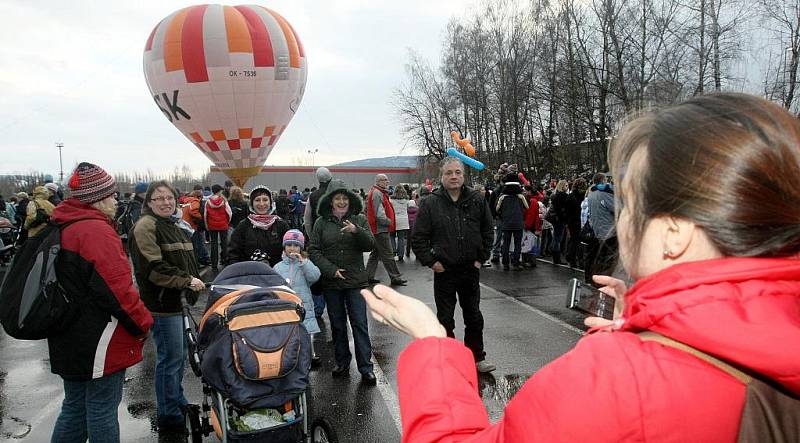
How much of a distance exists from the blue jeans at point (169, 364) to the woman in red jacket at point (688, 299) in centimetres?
381

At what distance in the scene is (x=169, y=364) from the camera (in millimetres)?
4238

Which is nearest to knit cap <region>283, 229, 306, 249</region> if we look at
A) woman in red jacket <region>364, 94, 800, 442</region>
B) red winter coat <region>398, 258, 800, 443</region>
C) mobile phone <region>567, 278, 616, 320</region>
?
mobile phone <region>567, 278, 616, 320</region>

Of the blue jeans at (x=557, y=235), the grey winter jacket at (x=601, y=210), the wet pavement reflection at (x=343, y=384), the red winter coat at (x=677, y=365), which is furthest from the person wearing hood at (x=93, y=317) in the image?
the blue jeans at (x=557, y=235)

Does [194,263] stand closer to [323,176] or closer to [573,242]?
[323,176]

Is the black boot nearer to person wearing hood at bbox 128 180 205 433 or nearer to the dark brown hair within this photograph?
person wearing hood at bbox 128 180 205 433

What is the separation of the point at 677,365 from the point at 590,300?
0.94 metres

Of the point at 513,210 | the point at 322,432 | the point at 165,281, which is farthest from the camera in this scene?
the point at 513,210

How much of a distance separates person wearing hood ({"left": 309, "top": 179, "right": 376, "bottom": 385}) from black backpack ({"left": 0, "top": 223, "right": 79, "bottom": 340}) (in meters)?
2.51

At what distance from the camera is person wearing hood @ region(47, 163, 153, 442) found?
3107 mm

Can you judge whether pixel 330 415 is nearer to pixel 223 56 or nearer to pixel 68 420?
pixel 68 420

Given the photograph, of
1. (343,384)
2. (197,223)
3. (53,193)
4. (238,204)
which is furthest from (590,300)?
(197,223)

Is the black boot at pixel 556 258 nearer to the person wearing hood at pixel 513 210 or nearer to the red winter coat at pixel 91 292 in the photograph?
the person wearing hood at pixel 513 210

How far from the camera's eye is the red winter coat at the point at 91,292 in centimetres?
309

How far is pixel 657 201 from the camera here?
93 centimetres
